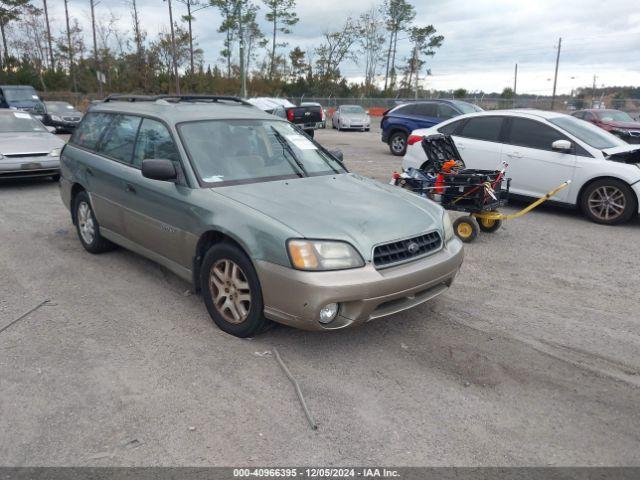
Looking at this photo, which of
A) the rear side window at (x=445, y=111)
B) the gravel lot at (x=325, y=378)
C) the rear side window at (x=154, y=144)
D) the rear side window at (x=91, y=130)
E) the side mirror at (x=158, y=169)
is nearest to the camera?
the gravel lot at (x=325, y=378)

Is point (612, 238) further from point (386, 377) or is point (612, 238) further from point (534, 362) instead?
point (386, 377)

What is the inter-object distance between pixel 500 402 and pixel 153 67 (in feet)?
145

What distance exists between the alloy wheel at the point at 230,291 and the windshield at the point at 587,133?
628 centimetres

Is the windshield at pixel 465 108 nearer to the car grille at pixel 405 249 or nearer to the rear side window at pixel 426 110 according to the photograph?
the rear side window at pixel 426 110

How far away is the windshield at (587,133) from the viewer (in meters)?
7.80

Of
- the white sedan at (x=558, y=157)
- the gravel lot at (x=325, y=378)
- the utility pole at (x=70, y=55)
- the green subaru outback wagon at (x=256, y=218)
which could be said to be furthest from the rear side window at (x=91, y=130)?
the utility pole at (x=70, y=55)

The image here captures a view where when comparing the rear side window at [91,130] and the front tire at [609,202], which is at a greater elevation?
the rear side window at [91,130]

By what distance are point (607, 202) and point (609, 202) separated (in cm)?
3

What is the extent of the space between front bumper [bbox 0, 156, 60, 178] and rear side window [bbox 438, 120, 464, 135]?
7.19 meters

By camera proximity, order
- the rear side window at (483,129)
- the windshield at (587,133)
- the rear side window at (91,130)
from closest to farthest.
Result: the rear side window at (91,130) < the windshield at (587,133) < the rear side window at (483,129)

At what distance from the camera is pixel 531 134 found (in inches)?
320

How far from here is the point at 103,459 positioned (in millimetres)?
2596

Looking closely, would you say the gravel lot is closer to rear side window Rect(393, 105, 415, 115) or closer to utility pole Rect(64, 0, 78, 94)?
rear side window Rect(393, 105, 415, 115)

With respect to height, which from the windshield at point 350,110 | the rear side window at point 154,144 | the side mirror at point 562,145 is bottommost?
the side mirror at point 562,145
